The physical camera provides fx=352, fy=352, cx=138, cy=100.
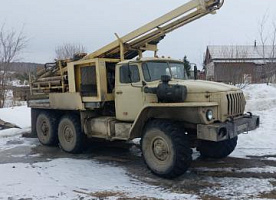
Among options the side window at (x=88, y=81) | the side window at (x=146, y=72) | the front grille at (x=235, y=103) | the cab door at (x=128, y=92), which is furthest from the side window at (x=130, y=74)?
the front grille at (x=235, y=103)

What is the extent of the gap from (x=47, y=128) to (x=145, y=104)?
4.68 meters

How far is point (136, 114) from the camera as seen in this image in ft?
25.5

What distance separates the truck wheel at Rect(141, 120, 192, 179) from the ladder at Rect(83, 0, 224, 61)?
2.43m

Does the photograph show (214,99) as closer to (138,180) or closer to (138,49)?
(138,180)

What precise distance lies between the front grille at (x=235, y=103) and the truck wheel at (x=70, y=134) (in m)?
→ 4.24

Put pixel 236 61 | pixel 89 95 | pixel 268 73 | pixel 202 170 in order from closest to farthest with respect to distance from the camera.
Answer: pixel 202 170 → pixel 89 95 → pixel 236 61 → pixel 268 73

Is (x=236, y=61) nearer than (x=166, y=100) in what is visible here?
No

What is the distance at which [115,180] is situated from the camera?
6801 mm

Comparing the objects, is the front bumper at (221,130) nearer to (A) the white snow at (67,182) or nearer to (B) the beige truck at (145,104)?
(B) the beige truck at (145,104)

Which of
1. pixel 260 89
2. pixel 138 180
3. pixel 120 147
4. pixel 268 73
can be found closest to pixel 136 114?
pixel 138 180

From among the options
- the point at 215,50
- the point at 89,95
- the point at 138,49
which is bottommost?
the point at 89,95

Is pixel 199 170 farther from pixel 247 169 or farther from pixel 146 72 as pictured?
pixel 146 72

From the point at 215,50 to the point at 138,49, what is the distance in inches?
1389

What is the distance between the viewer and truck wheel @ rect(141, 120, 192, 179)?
6.54 m
